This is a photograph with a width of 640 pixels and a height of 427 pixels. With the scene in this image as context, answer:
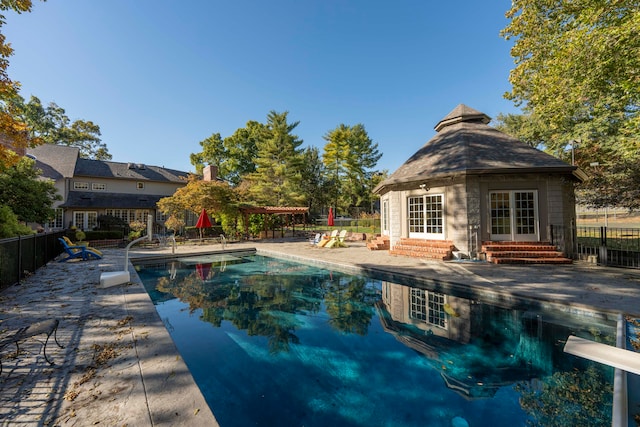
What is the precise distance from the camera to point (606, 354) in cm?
272

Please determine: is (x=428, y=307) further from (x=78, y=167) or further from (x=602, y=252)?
(x=78, y=167)

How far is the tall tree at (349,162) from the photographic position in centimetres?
3938

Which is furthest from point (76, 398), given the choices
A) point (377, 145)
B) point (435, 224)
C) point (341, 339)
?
point (377, 145)

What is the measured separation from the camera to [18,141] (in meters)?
7.32

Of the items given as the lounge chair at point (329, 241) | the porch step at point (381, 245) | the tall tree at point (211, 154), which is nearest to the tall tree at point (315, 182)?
the tall tree at point (211, 154)

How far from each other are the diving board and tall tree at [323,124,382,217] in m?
37.6

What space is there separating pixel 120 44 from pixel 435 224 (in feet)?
59.2

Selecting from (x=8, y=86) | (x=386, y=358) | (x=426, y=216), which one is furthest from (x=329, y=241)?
(x=8, y=86)

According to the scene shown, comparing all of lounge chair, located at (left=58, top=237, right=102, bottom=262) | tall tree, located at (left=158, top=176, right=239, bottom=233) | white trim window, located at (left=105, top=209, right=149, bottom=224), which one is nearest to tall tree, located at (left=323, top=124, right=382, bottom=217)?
tall tree, located at (left=158, top=176, right=239, bottom=233)

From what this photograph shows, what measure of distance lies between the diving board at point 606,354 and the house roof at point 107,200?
29.8 meters

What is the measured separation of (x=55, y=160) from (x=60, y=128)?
64.2 ft

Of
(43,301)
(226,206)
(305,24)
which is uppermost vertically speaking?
(305,24)

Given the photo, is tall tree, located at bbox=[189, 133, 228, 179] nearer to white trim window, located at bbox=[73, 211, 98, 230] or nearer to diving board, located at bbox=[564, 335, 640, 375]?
white trim window, located at bbox=[73, 211, 98, 230]

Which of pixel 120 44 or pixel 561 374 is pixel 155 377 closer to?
pixel 561 374
